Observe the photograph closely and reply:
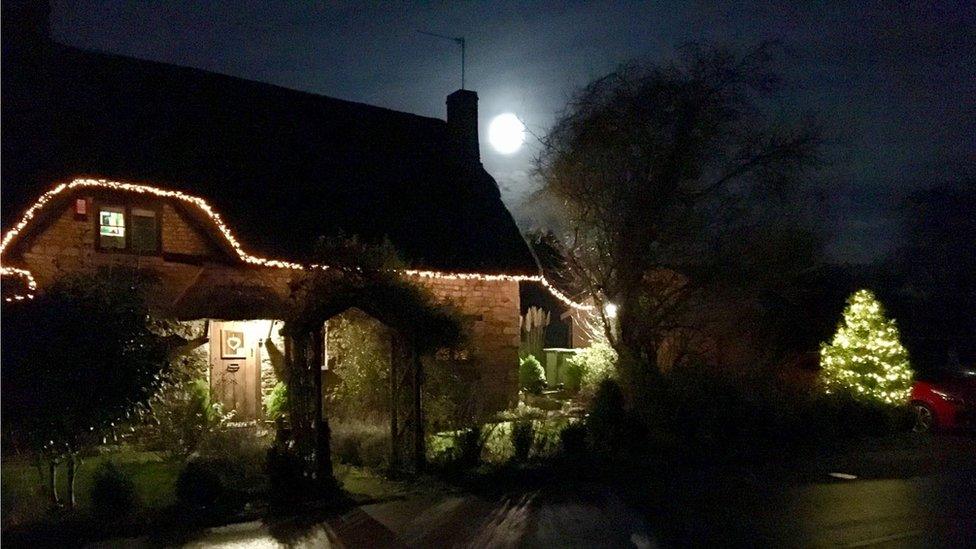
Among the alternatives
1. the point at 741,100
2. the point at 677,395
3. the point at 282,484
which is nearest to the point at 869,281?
the point at 741,100

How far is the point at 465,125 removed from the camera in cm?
2261

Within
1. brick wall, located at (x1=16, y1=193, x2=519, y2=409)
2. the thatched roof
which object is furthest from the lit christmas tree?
the thatched roof

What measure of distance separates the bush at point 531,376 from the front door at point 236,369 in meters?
7.81

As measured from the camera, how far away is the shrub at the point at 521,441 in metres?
12.8

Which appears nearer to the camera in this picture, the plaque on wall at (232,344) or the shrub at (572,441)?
the shrub at (572,441)

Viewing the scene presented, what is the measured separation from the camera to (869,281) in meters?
31.9

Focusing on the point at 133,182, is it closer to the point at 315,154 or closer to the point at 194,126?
the point at 194,126

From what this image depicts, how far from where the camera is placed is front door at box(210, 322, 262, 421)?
16219mm

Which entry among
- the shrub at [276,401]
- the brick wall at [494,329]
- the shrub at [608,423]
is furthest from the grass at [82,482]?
the brick wall at [494,329]

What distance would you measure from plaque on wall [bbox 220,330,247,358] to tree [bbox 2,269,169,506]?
625 centimetres

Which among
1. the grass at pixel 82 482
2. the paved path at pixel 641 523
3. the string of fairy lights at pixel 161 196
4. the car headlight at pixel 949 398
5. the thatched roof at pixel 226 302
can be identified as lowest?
the paved path at pixel 641 523

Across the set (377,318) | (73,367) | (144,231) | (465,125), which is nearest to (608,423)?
(377,318)

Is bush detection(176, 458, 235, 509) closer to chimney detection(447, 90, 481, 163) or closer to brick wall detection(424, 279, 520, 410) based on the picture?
brick wall detection(424, 279, 520, 410)

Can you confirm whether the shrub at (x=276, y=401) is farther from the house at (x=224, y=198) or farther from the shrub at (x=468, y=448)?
the shrub at (x=468, y=448)
